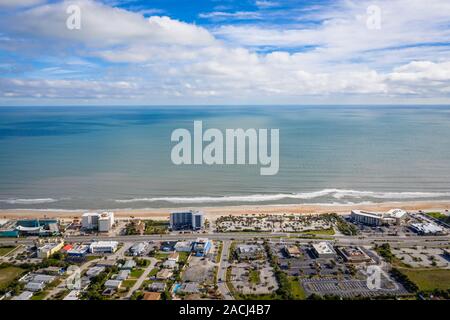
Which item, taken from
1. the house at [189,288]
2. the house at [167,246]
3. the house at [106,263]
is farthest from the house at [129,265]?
the house at [189,288]

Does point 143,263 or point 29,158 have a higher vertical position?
point 29,158

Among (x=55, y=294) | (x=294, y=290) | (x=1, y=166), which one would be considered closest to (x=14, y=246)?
(x=55, y=294)

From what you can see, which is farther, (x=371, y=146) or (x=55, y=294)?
(x=371, y=146)

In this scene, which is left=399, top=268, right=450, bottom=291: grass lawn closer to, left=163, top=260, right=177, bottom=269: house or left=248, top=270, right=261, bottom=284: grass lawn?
left=248, top=270, right=261, bottom=284: grass lawn

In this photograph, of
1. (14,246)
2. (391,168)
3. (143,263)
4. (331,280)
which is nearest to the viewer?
(331,280)

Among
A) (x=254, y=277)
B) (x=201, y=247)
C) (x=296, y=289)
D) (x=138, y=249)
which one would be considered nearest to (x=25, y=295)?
(x=138, y=249)

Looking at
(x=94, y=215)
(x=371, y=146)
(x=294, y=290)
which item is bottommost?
(x=294, y=290)

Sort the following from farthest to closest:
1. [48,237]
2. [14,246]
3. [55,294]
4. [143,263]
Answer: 1. [48,237]
2. [14,246]
3. [143,263]
4. [55,294]

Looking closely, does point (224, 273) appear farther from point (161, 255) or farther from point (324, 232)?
point (324, 232)
